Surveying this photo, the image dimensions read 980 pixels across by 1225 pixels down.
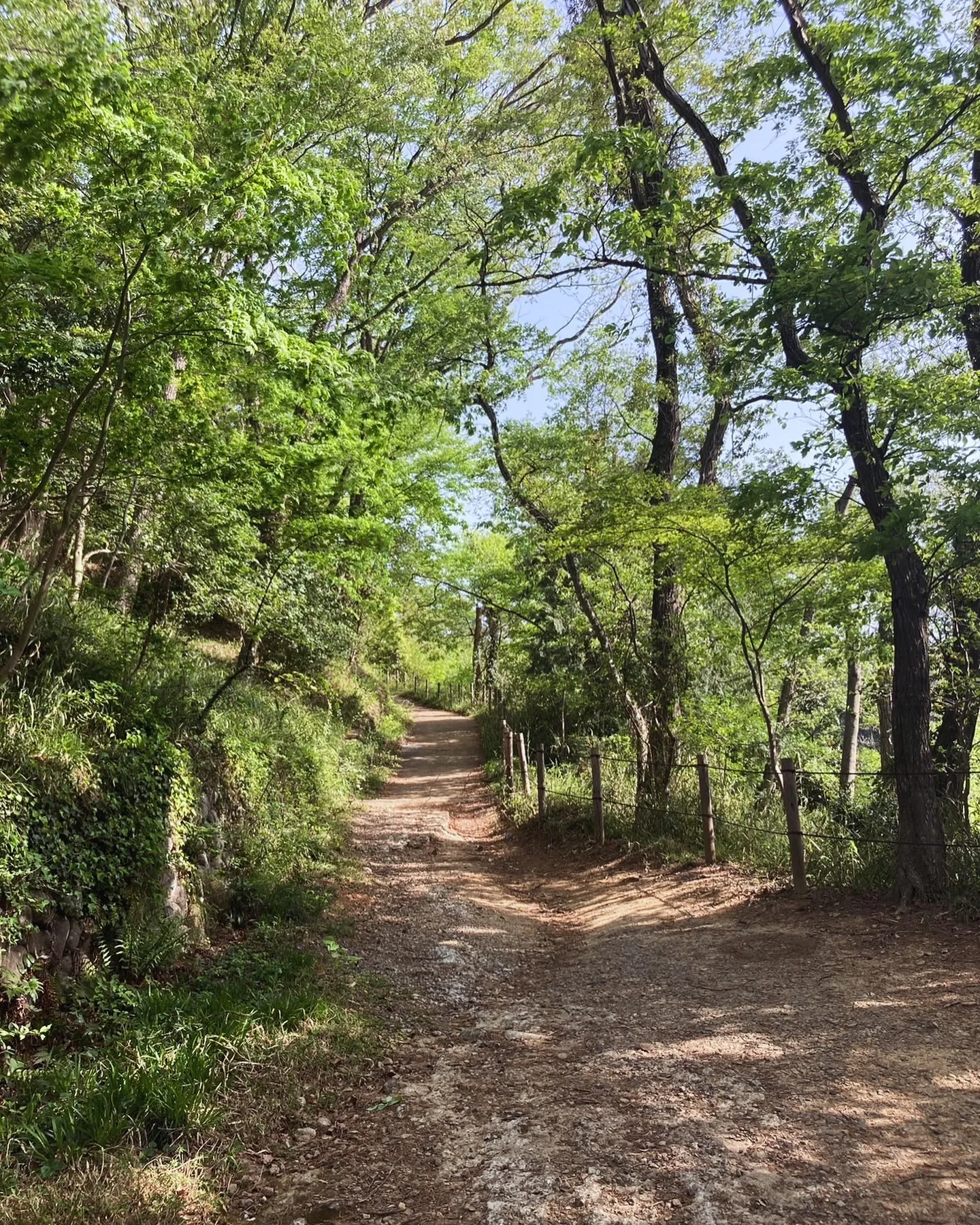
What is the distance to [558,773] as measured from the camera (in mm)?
12844

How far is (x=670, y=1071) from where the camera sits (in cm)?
405

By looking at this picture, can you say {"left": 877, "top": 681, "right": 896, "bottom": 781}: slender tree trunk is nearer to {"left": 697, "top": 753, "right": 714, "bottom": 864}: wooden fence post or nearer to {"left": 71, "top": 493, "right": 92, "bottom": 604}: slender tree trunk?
{"left": 697, "top": 753, "right": 714, "bottom": 864}: wooden fence post

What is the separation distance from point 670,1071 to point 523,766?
9286mm

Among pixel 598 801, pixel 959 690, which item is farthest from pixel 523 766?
pixel 959 690

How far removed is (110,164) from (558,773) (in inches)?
427

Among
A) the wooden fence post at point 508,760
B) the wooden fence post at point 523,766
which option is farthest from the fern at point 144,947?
the wooden fence post at point 508,760

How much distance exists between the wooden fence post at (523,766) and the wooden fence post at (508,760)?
24 centimetres

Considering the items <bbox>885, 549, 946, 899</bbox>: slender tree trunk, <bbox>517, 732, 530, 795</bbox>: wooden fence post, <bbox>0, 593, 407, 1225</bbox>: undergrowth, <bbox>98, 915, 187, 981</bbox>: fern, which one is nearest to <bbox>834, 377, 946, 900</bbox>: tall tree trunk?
<bbox>885, 549, 946, 899</bbox>: slender tree trunk

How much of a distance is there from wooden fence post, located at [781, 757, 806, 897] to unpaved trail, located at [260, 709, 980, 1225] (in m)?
0.31

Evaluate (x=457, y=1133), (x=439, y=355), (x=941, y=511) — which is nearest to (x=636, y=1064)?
(x=457, y=1133)

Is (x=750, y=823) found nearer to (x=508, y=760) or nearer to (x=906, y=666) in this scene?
(x=906, y=666)

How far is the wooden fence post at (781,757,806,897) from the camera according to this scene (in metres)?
6.68

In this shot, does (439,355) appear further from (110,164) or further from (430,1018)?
(430,1018)

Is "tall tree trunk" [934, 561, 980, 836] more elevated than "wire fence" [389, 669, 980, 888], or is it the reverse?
"tall tree trunk" [934, 561, 980, 836]
